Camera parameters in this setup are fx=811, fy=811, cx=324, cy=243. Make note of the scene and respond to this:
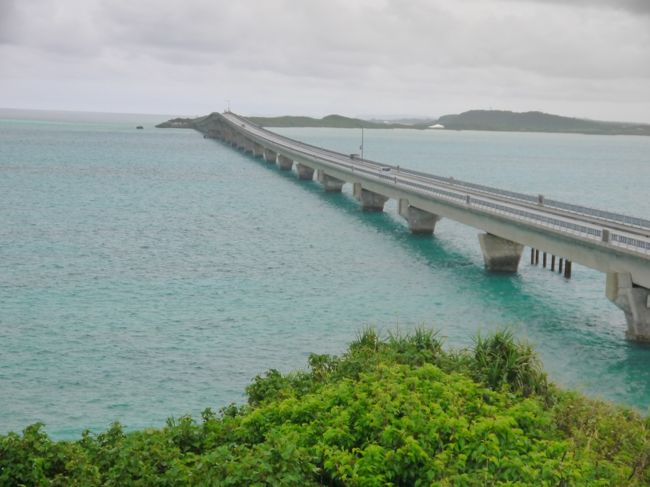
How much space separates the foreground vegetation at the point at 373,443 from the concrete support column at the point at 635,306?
556 inches

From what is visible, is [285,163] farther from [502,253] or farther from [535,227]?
[535,227]

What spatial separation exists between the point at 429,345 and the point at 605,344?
1414cm

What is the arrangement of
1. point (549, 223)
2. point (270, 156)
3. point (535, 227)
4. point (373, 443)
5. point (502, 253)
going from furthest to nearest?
point (270, 156), point (502, 253), point (535, 227), point (549, 223), point (373, 443)

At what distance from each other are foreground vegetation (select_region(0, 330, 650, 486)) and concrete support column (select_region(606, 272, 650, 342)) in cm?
1413

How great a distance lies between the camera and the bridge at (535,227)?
1404 inches

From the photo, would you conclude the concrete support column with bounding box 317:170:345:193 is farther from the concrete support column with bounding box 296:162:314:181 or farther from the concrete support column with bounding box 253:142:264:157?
the concrete support column with bounding box 253:142:264:157

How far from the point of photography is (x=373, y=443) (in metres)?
16.6

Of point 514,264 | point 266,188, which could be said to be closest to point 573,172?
point 266,188

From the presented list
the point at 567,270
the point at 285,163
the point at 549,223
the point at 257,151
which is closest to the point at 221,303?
the point at 549,223

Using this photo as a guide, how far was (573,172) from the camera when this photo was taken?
175 metres

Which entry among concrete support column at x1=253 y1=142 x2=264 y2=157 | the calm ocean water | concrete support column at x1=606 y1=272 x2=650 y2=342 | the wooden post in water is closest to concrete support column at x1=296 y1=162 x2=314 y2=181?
the calm ocean water

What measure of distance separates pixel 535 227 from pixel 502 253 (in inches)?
301

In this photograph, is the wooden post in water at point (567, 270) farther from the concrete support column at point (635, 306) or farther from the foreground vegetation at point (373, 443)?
the foreground vegetation at point (373, 443)

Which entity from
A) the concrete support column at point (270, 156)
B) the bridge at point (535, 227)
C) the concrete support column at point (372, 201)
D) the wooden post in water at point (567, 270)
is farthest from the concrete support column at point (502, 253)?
the concrete support column at point (270, 156)
